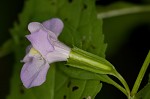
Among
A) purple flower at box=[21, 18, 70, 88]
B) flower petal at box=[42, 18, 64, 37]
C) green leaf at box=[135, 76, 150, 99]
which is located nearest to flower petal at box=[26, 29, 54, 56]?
purple flower at box=[21, 18, 70, 88]

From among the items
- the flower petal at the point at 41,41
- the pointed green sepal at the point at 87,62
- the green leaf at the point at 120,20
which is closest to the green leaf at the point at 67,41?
the pointed green sepal at the point at 87,62

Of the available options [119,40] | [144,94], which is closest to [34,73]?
[144,94]

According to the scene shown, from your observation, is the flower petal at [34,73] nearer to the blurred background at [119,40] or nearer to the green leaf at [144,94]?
the green leaf at [144,94]

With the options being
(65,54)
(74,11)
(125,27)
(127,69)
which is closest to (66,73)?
(65,54)

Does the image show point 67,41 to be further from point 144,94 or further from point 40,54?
point 144,94

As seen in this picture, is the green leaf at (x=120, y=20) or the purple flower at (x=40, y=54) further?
the green leaf at (x=120, y=20)

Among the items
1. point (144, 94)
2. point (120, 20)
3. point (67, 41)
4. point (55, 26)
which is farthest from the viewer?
point (120, 20)
